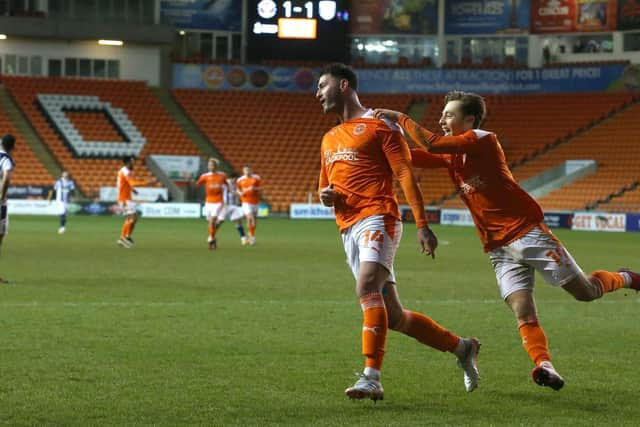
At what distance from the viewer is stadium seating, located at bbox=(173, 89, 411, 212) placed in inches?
1943

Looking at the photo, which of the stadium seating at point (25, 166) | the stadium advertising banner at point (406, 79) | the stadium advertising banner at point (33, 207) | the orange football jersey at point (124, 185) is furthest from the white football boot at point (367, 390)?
the stadium advertising banner at point (406, 79)

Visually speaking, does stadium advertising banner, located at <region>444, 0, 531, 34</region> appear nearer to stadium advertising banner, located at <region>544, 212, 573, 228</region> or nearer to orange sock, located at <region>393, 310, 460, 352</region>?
stadium advertising banner, located at <region>544, 212, 573, 228</region>

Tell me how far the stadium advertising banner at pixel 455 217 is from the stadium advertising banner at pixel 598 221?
4.40 meters

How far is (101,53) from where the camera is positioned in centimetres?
5388

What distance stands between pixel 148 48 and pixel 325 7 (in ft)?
33.2

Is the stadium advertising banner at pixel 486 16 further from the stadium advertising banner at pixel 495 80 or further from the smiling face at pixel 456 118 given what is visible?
the smiling face at pixel 456 118

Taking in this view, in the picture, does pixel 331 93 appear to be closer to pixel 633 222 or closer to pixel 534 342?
pixel 534 342

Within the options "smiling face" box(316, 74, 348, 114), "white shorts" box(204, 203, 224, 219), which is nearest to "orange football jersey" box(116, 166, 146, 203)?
"white shorts" box(204, 203, 224, 219)

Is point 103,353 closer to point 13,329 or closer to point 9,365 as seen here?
point 9,365

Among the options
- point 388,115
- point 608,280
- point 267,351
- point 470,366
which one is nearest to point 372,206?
point 388,115

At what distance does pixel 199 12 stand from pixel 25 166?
Result: 13103 millimetres

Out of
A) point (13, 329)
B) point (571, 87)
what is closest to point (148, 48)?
point (571, 87)

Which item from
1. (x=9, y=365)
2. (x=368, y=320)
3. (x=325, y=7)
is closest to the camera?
(x=368, y=320)

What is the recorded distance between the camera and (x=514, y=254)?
7625 mm
